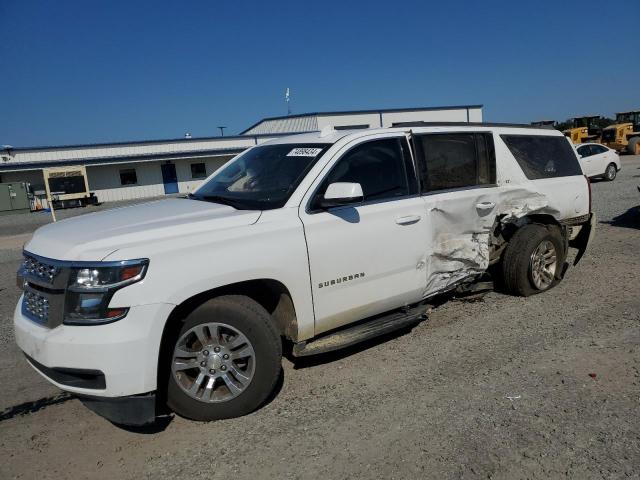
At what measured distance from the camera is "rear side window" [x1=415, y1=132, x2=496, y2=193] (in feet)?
14.7

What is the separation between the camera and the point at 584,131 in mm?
35625

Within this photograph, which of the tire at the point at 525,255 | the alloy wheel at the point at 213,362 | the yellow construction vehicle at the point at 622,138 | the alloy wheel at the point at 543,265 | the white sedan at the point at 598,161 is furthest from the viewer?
the yellow construction vehicle at the point at 622,138

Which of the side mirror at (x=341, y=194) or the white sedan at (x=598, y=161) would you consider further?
the white sedan at (x=598, y=161)

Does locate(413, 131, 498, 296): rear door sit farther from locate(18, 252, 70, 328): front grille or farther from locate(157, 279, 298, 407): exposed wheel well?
locate(18, 252, 70, 328): front grille

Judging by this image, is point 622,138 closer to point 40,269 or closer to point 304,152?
point 304,152

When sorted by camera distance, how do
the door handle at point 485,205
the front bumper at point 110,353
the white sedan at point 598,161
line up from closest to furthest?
the front bumper at point 110,353 → the door handle at point 485,205 → the white sedan at point 598,161

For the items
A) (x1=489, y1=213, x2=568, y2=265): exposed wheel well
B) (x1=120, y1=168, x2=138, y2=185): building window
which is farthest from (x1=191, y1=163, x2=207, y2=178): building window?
(x1=489, y1=213, x2=568, y2=265): exposed wheel well

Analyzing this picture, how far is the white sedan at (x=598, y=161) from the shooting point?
19136mm

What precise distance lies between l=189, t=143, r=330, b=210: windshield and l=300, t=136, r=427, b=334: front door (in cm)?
25

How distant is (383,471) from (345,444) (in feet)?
1.12

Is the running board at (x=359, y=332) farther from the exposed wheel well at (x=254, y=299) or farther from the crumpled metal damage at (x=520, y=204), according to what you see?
the crumpled metal damage at (x=520, y=204)

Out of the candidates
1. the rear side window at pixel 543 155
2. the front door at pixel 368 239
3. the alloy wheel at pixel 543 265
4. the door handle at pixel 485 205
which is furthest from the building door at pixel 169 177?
the front door at pixel 368 239

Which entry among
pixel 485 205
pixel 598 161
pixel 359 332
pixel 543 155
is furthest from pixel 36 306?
pixel 598 161

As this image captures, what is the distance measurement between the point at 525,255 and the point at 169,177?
35.3 meters
